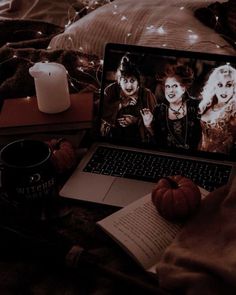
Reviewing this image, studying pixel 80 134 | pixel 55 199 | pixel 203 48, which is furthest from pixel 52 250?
pixel 203 48

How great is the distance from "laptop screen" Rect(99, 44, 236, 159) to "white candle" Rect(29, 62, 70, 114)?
0.11 metres

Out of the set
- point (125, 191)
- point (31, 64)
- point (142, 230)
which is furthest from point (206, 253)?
point (31, 64)

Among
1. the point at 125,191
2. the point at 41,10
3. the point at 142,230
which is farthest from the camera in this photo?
the point at 41,10

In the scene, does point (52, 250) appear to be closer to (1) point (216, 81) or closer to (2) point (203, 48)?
(1) point (216, 81)

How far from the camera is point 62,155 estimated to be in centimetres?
116

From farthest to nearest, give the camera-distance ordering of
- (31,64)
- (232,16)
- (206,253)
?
(232,16)
(31,64)
(206,253)

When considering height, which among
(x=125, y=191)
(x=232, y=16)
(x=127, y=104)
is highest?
(x=232, y=16)

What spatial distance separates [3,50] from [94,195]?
0.79 metres

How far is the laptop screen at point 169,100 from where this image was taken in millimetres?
1180

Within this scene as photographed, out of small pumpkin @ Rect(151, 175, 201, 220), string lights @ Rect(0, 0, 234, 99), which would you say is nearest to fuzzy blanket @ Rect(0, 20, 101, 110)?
string lights @ Rect(0, 0, 234, 99)

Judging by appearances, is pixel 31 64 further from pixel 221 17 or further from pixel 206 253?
pixel 206 253

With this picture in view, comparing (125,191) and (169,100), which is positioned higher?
(169,100)

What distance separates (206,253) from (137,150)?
17.7 inches

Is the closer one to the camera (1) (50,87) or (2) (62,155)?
(2) (62,155)
